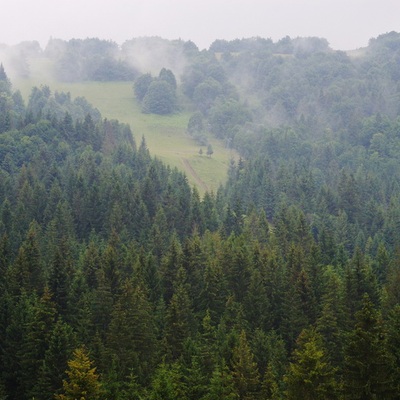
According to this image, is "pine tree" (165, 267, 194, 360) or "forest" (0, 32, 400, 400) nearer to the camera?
"forest" (0, 32, 400, 400)

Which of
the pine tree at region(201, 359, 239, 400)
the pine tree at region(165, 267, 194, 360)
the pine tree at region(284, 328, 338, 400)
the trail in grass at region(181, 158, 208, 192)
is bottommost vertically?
the trail in grass at region(181, 158, 208, 192)

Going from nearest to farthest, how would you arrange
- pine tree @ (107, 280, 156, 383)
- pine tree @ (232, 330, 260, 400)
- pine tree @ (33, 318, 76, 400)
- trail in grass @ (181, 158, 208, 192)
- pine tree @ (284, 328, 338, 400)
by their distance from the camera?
pine tree @ (284, 328, 338, 400)
pine tree @ (232, 330, 260, 400)
pine tree @ (33, 318, 76, 400)
pine tree @ (107, 280, 156, 383)
trail in grass @ (181, 158, 208, 192)

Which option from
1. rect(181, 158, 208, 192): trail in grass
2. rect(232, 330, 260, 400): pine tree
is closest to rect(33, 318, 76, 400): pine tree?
rect(232, 330, 260, 400): pine tree

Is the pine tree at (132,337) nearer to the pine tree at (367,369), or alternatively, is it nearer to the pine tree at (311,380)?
the pine tree at (311,380)

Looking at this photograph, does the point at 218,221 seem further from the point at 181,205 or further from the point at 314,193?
the point at 314,193

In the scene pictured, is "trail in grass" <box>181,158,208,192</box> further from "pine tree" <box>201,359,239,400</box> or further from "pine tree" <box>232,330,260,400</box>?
"pine tree" <box>201,359,239,400</box>

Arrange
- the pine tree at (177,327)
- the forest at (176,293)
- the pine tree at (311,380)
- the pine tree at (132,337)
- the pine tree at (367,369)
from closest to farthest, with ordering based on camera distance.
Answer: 1. the pine tree at (367,369)
2. the pine tree at (311,380)
3. the forest at (176,293)
4. the pine tree at (132,337)
5. the pine tree at (177,327)

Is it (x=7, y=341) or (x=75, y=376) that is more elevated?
(x=75, y=376)

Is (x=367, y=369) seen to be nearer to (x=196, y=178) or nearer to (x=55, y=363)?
(x=55, y=363)

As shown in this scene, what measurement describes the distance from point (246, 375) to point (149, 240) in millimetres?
51365

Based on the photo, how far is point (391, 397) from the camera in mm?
38031

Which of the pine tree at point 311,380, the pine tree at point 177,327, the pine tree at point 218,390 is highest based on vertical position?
the pine tree at point 311,380

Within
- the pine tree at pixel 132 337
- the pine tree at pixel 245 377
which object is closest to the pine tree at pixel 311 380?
the pine tree at pixel 245 377

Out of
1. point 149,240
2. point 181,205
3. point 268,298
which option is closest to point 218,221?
point 181,205
